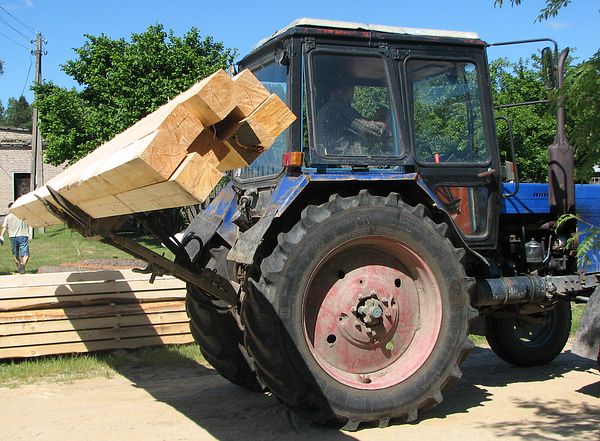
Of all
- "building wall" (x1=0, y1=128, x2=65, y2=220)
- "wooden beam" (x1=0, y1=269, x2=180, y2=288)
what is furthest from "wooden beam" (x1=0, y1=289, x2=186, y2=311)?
"building wall" (x1=0, y1=128, x2=65, y2=220)

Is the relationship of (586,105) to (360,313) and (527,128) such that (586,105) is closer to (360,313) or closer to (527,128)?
(360,313)

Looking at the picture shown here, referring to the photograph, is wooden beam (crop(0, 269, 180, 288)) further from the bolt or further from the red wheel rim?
the bolt

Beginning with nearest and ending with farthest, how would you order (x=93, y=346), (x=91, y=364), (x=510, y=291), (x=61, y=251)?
(x=510, y=291), (x=91, y=364), (x=93, y=346), (x=61, y=251)

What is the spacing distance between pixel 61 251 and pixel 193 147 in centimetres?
1714

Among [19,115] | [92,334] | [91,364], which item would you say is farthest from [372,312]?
[19,115]

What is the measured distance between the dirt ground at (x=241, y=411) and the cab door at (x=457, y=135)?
1.35m

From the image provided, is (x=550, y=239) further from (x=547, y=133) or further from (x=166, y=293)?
(x=547, y=133)

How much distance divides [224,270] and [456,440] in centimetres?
219

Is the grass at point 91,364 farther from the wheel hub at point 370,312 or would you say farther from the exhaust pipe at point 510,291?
the exhaust pipe at point 510,291

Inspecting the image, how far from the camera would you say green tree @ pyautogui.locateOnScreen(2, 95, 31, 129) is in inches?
Result: 2997

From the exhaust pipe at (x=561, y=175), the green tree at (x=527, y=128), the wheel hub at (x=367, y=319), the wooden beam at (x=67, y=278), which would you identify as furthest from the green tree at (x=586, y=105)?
the green tree at (x=527, y=128)

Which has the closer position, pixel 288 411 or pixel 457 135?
pixel 288 411

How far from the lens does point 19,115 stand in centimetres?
7812

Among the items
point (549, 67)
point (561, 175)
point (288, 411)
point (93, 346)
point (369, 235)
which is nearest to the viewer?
point (369, 235)
